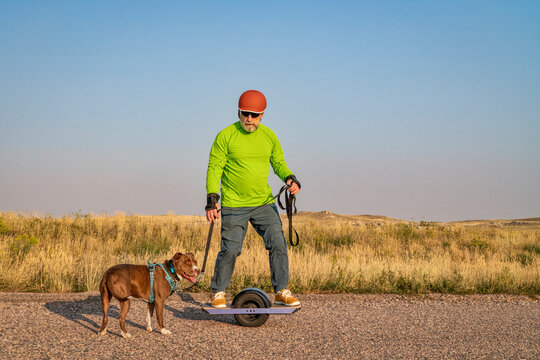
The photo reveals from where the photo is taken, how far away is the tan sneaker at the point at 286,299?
609cm

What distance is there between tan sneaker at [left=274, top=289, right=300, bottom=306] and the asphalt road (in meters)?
0.28

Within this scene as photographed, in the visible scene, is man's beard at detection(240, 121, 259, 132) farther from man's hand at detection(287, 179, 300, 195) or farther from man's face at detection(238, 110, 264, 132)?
man's hand at detection(287, 179, 300, 195)

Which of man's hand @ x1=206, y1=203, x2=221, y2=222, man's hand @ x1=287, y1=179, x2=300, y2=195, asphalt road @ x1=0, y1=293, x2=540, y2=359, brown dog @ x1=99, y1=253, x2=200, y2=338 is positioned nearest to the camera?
asphalt road @ x1=0, y1=293, x2=540, y2=359

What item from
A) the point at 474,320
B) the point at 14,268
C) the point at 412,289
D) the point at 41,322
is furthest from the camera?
the point at 14,268

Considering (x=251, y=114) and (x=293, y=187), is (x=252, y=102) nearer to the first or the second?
(x=251, y=114)

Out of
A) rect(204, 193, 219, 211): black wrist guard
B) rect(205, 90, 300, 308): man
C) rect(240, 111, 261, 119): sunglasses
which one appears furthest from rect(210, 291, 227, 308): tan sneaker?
rect(240, 111, 261, 119): sunglasses

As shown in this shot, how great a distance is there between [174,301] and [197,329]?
5.75ft

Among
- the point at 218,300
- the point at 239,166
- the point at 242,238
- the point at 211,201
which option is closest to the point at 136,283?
the point at 218,300

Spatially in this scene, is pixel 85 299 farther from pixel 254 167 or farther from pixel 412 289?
pixel 412 289

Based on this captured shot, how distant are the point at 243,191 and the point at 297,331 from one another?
1.69m

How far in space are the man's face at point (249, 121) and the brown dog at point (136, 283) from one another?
163 centimetres

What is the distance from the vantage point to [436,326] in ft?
21.0

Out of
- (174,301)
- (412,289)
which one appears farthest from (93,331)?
(412,289)

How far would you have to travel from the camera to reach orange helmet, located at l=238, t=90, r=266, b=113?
20.1 ft
